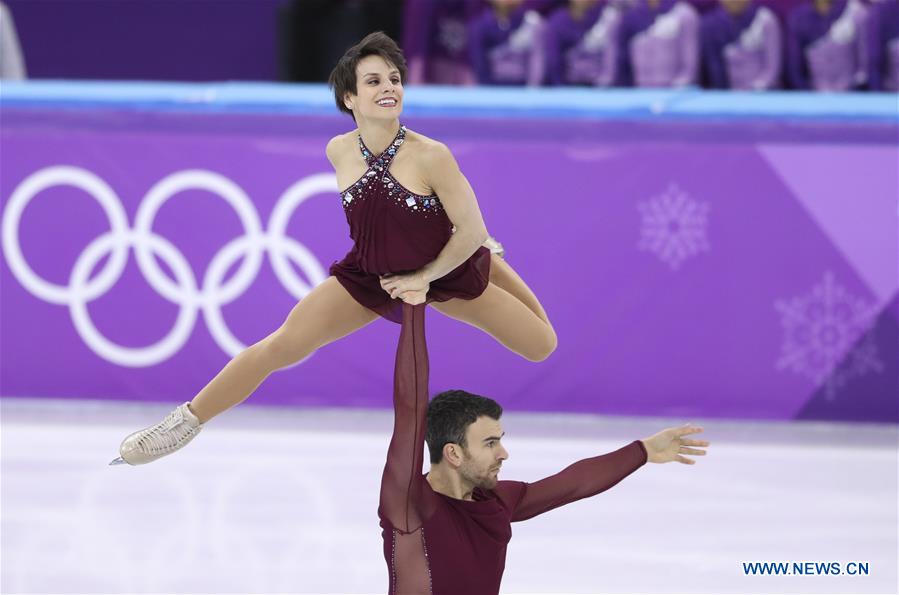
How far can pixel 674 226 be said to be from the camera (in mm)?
7395

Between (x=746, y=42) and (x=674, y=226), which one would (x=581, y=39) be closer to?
(x=746, y=42)

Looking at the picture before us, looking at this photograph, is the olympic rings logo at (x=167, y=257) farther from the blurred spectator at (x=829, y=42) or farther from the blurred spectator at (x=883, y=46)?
the blurred spectator at (x=883, y=46)

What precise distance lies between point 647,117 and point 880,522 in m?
2.55

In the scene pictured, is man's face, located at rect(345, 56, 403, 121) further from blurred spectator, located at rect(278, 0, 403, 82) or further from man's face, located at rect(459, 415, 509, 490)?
blurred spectator, located at rect(278, 0, 403, 82)

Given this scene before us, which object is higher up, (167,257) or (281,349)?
(281,349)

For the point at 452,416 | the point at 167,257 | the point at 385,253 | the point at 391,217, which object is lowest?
the point at 167,257

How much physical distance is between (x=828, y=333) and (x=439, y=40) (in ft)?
13.2

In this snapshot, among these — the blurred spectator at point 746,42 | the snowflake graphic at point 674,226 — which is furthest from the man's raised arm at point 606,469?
the blurred spectator at point 746,42

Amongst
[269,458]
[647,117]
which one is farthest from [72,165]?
[647,117]

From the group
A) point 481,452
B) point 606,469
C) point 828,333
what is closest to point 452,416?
point 481,452

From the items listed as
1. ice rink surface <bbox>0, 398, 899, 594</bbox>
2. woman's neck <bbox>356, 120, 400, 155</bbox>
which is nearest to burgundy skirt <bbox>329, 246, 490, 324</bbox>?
woman's neck <bbox>356, 120, 400, 155</bbox>

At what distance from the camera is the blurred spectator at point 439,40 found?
33.4 ft

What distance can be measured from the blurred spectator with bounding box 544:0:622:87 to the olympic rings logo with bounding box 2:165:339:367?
9.36ft

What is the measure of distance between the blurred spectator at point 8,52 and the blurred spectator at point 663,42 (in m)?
3.89
